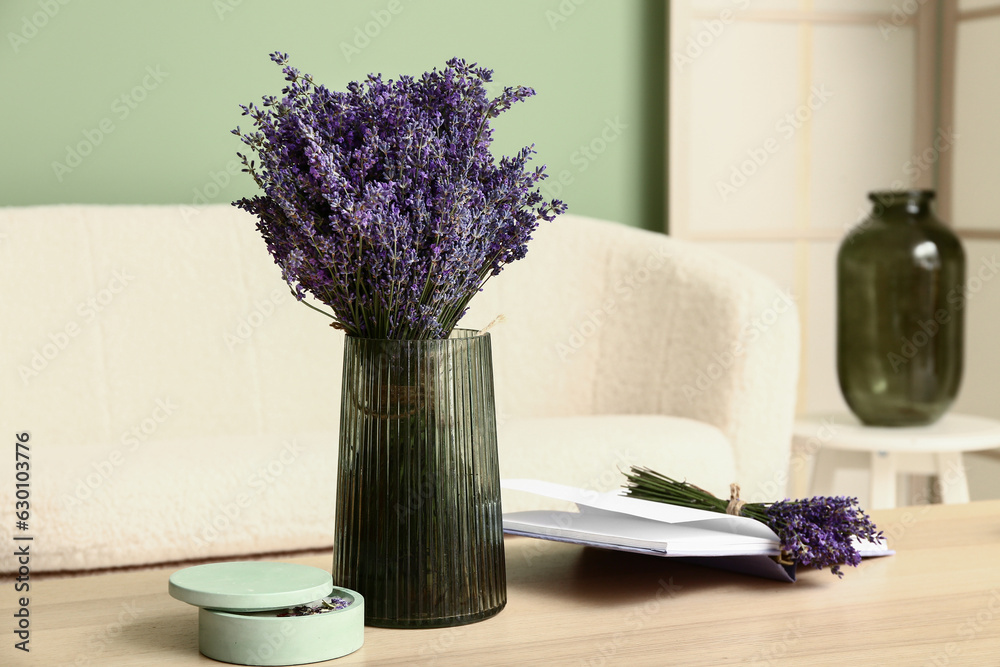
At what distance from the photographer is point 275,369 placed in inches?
85.5

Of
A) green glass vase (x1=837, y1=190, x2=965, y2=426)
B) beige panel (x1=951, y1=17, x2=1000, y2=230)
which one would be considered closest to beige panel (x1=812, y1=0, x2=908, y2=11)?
beige panel (x1=951, y1=17, x2=1000, y2=230)

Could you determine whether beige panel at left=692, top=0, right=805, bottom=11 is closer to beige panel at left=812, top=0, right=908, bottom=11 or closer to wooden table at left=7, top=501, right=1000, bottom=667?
beige panel at left=812, top=0, right=908, bottom=11

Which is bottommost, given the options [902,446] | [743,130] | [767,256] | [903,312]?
[902,446]

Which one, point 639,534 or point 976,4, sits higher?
point 976,4

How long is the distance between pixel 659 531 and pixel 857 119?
220 cm

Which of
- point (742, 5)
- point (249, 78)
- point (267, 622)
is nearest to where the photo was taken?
point (267, 622)

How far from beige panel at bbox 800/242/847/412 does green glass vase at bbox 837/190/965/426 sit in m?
0.66

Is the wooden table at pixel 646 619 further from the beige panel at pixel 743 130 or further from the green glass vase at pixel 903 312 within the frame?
the beige panel at pixel 743 130

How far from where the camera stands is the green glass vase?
7.03 ft

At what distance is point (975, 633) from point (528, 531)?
1.27ft

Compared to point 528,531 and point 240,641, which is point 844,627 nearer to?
point 528,531

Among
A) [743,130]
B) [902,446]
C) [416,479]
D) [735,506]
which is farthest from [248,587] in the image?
[743,130]

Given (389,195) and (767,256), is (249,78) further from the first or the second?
(389,195)

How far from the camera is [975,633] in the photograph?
0.86 metres
